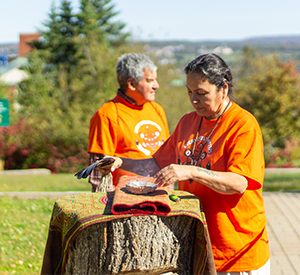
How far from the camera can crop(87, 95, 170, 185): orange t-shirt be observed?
3352 millimetres

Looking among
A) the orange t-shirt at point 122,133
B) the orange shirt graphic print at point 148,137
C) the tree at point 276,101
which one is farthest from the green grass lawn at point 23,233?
the tree at point 276,101

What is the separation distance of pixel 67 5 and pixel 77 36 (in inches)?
116

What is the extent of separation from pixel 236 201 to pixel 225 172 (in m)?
0.20

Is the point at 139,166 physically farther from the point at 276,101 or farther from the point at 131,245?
the point at 276,101

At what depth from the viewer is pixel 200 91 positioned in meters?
2.28

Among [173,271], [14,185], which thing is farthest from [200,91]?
[14,185]

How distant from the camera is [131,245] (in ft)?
6.81

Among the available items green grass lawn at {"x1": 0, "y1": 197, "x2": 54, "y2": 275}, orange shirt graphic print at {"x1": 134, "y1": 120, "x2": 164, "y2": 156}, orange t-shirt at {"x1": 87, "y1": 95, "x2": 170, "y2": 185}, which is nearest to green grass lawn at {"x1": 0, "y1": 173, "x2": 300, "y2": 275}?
green grass lawn at {"x1": 0, "y1": 197, "x2": 54, "y2": 275}

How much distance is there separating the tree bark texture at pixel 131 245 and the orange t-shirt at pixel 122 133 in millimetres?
1150

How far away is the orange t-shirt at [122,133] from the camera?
3352 millimetres

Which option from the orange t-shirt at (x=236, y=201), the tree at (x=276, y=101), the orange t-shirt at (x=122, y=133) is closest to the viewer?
the orange t-shirt at (x=236, y=201)

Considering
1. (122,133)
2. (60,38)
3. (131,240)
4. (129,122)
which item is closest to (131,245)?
(131,240)

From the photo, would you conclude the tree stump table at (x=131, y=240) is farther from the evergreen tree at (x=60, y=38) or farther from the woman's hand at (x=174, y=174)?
the evergreen tree at (x=60, y=38)

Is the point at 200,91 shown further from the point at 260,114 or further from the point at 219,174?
the point at 260,114
